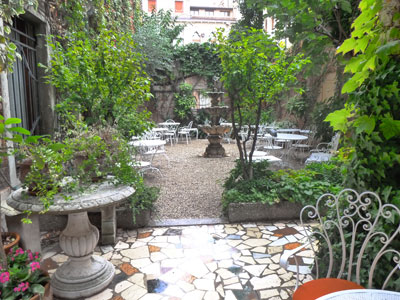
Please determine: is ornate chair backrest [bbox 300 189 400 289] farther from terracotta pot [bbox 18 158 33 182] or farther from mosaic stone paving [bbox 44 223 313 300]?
terracotta pot [bbox 18 158 33 182]

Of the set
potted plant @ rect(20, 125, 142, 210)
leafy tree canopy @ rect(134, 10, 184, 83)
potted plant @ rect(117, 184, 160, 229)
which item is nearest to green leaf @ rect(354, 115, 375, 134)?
potted plant @ rect(20, 125, 142, 210)

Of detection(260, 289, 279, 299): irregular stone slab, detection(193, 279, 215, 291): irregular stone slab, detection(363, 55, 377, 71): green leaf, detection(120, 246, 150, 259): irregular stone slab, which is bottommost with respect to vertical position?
detection(260, 289, 279, 299): irregular stone slab

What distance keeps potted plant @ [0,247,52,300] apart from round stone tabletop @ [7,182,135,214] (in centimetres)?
34

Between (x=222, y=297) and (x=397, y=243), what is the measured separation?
126 centimetres

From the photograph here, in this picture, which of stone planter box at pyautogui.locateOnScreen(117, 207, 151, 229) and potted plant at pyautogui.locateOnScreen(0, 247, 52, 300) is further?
stone planter box at pyautogui.locateOnScreen(117, 207, 151, 229)

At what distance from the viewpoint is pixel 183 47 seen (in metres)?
12.9

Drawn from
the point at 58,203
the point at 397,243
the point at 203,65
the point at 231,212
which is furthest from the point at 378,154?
the point at 203,65

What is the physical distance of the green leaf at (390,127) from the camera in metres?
1.49

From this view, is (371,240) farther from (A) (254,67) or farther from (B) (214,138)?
(B) (214,138)

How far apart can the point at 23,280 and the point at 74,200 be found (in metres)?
0.54

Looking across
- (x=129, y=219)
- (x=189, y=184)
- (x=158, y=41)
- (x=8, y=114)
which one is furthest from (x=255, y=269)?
(x=158, y=41)

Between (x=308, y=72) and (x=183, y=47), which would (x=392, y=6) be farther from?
(x=183, y=47)

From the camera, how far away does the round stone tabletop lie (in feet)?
6.24

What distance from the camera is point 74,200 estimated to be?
198 centimetres
